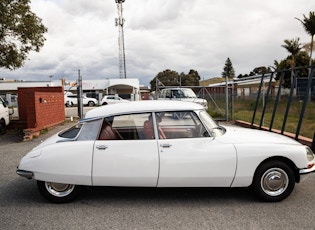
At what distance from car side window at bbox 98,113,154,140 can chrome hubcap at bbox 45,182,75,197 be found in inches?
33.8

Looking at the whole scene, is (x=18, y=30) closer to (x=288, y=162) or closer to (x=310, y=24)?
(x=288, y=162)

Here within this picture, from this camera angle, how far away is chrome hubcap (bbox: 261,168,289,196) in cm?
393

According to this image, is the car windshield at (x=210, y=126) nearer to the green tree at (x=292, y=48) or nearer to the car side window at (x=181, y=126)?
the car side window at (x=181, y=126)

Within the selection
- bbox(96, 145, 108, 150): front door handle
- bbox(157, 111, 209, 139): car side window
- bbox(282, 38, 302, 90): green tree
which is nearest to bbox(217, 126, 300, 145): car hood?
bbox(157, 111, 209, 139): car side window

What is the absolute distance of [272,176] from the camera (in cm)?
393

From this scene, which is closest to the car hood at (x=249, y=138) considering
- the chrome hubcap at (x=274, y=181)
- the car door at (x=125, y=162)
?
the chrome hubcap at (x=274, y=181)

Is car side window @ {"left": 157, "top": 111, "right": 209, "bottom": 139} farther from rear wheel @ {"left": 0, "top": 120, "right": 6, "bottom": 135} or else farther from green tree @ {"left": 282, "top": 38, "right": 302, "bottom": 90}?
green tree @ {"left": 282, "top": 38, "right": 302, "bottom": 90}

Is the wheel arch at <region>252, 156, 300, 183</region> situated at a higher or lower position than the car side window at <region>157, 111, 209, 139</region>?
lower

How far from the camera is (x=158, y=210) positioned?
3.82 metres

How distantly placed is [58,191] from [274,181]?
3.02m

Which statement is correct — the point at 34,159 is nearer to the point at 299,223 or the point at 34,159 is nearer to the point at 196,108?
the point at 196,108

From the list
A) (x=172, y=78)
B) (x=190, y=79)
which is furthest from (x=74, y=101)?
(x=190, y=79)

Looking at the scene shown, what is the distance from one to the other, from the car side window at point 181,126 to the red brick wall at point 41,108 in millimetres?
7557

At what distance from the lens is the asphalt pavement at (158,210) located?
11.2 feet
